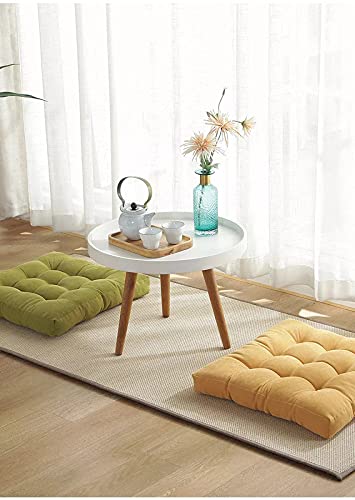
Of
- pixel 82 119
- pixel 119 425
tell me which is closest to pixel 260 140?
pixel 82 119

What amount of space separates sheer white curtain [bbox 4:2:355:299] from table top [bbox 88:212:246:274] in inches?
18.6

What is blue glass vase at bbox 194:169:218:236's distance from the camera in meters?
3.58

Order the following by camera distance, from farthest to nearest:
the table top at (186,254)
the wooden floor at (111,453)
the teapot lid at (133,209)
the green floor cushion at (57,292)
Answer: the green floor cushion at (57,292), the teapot lid at (133,209), the table top at (186,254), the wooden floor at (111,453)

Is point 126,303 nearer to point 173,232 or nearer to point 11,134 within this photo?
point 173,232

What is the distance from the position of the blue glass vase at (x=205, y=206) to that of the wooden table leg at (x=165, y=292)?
0.29 meters

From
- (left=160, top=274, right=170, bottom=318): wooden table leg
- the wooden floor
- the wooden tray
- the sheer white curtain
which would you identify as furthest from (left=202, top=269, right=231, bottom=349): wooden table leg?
the sheer white curtain

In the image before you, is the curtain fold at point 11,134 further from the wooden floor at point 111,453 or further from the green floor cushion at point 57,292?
the wooden floor at point 111,453

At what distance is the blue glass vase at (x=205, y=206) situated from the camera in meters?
3.58

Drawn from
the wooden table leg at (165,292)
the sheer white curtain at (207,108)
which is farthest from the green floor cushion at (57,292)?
the sheer white curtain at (207,108)

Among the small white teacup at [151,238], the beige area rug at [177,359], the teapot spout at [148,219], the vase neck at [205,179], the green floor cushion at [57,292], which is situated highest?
the vase neck at [205,179]

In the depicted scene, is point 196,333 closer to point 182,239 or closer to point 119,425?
point 182,239

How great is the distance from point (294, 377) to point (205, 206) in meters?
0.83

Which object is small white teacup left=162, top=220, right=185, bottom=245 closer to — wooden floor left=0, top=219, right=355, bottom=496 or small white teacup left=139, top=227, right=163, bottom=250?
small white teacup left=139, top=227, right=163, bottom=250

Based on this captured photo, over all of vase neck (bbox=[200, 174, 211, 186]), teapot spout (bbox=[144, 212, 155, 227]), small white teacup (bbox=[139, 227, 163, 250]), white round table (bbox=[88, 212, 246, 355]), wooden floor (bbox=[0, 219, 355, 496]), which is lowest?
wooden floor (bbox=[0, 219, 355, 496])
